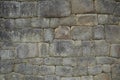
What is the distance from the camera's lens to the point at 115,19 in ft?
18.5

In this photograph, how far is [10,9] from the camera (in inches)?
224

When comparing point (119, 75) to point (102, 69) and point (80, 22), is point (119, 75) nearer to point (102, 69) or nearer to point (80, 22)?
point (102, 69)

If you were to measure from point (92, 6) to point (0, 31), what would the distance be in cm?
193

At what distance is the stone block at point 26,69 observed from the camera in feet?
18.5

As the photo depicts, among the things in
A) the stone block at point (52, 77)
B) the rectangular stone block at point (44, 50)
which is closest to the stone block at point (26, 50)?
the rectangular stone block at point (44, 50)

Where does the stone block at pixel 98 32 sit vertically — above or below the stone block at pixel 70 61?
above

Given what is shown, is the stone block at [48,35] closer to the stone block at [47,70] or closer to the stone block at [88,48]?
the stone block at [47,70]

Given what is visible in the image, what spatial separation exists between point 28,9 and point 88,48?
1444 millimetres

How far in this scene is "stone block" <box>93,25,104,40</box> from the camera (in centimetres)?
559

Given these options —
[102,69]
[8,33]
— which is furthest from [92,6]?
[8,33]

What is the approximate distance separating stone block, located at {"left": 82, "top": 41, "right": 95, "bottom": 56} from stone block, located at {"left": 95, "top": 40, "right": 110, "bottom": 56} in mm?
80

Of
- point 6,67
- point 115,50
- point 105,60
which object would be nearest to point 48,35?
point 6,67

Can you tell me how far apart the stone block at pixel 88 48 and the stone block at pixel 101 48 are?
0.08 m

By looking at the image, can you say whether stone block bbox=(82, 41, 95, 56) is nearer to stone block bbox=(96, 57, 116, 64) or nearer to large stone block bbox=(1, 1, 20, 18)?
stone block bbox=(96, 57, 116, 64)
